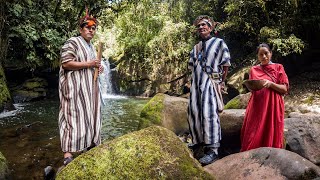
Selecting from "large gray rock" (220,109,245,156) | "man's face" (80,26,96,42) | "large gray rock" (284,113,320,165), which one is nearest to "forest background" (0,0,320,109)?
"large gray rock" (284,113,320,165)

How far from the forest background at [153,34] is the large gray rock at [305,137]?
6659 millimetres

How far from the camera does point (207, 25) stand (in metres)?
3.91

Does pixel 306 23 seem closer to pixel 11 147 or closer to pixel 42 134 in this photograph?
pixel 42 134

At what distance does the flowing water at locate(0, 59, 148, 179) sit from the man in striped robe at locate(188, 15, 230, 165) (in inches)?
101

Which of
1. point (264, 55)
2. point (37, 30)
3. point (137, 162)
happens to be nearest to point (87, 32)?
point (137, 162)

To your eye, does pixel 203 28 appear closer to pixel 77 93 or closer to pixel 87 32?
pixel 87 32

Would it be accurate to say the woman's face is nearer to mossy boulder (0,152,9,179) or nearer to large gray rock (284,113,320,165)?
large gray rock (284,113,320,165)

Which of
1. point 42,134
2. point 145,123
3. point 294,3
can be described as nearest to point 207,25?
point 145,123

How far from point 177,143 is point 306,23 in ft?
32.3

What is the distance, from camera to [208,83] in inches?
155

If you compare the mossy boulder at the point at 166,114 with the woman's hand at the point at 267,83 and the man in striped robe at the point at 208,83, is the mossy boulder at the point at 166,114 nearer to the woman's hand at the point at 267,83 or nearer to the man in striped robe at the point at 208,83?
the man in striped robe at the point at 208,83

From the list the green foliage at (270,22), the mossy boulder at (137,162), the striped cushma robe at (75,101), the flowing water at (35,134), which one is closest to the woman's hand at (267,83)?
the mossy boulder at (137,162)

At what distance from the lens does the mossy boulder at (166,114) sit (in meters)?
6.28

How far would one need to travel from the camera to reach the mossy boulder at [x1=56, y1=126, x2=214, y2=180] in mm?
2426
